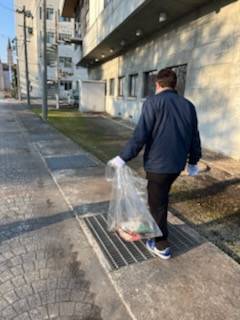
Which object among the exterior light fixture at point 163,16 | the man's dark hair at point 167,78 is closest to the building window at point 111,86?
the exterior light fixture at point 163,16

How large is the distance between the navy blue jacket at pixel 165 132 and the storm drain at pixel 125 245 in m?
0.86

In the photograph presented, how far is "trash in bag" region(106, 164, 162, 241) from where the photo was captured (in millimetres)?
2434

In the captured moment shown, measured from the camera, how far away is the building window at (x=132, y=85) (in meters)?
12.0

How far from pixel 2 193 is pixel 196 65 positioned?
599 centimetres

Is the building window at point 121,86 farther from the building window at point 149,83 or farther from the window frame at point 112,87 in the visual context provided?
the building window at point 149,83

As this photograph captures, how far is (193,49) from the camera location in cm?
711

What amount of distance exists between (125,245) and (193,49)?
6437 mm

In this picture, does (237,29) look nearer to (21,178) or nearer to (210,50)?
(210,50)

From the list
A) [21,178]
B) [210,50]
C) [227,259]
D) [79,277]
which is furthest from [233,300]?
[210,50]

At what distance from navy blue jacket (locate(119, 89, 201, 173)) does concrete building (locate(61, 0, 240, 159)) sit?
4214 millimetres

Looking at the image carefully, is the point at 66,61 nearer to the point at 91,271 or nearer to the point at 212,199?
the point at 212,199

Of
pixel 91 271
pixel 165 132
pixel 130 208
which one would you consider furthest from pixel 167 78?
pixel 91 271

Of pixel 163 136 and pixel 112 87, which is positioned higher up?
pixel 112 87

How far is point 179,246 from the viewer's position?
2.56m
